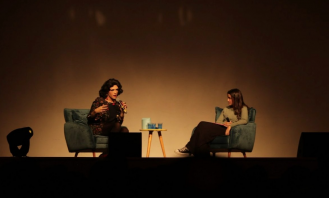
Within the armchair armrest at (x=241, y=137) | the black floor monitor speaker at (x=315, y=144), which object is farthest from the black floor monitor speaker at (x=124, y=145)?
the armchair armrest at (x=241, y=137)

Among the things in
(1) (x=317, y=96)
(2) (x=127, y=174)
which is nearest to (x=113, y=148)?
(2) (x=127, y=174)

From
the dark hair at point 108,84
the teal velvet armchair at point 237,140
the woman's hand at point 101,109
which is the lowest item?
the teal velvet armchair at point 237,140

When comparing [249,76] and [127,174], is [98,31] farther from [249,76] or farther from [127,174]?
[127,174]

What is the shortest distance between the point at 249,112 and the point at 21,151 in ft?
10.6

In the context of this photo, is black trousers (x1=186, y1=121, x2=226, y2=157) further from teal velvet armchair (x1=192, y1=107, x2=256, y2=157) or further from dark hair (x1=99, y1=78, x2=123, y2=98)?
dark hair (x1=99, y1=78, x2=123, y2=98)

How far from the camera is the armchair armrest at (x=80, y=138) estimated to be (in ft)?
13.9

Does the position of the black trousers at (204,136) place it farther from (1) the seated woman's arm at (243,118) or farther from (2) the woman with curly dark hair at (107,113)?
(2) the woman with curly dark hair at (107,113)

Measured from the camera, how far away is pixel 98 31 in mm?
5340

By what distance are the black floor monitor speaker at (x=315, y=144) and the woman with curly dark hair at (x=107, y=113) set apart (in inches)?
103

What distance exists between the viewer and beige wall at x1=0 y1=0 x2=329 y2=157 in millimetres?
5332

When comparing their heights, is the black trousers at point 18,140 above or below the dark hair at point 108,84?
below

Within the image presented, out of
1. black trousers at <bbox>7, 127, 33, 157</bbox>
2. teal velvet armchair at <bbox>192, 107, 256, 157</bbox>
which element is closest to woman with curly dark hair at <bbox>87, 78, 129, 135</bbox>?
teal velvet armchair at <bbox>192, 107, 256, 157</bbox>

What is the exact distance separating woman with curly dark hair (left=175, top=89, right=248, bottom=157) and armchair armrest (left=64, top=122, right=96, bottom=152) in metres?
1.27

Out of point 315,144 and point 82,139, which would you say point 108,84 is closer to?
point 82,139
